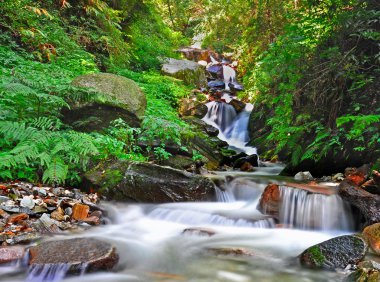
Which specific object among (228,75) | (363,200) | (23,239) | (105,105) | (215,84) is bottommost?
(23,239)

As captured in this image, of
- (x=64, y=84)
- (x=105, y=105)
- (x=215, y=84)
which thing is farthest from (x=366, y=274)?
(x=215, y=84)

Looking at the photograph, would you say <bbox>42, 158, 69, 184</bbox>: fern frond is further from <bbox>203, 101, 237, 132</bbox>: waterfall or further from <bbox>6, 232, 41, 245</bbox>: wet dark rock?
<bbox>203, 101, 237, 132</bbox>: waterfall

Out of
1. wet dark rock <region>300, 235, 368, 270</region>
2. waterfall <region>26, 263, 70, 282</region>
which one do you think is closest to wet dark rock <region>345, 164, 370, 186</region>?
wet dark rock <region>300, 235, 368, 270</region>

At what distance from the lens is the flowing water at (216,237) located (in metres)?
3.71

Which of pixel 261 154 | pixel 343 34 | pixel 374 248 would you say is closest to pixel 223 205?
pixel 374 248

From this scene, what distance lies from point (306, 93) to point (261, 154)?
4296 millimetres

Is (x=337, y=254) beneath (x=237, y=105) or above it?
beneath

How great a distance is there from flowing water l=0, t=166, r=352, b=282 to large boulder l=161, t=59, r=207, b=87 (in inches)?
434

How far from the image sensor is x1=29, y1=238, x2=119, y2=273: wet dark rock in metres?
3.38

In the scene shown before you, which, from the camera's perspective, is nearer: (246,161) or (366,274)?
(366,274)

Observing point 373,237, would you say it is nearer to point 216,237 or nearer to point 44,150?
point 216,237

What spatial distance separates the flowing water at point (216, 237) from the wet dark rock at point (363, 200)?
0.63ft

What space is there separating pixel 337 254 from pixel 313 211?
1655 mm

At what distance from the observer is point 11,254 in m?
3.49
